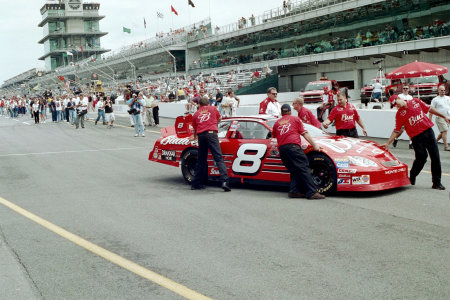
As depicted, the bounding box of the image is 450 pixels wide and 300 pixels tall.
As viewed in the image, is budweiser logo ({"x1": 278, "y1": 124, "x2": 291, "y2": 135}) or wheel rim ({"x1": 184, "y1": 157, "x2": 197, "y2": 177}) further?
wheel rim ({"x1": 184, "y1": 157, "x2": 197, "y2": 177})

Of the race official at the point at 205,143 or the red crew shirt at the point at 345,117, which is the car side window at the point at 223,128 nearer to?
the race official at the point at 205,143

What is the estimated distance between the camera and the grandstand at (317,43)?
39.7 metres

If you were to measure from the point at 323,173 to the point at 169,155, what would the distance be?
342 centimetres

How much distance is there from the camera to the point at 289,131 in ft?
28.0

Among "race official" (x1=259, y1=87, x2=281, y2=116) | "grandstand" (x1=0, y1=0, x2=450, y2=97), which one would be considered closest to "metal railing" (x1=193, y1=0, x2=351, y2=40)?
"grandstand" (x1=0, y1=0, x2=450, y2=97)

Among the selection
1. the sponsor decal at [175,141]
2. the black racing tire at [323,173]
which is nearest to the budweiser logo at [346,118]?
the black racing tire at [323,173]

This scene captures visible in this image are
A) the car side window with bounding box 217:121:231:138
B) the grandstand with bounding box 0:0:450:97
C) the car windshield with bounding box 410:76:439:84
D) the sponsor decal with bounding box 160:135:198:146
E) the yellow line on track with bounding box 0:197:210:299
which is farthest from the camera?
the grandstand with bounding box 0:0:450:97

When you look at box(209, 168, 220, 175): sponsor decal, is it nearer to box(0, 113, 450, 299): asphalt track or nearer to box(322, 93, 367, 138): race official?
box(0, 113, 450, 299): asphalt track

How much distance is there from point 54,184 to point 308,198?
5263 mm

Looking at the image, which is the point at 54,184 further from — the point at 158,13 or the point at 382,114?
the point at 158,13

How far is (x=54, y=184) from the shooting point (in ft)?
35.2

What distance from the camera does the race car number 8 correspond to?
30.4 ft

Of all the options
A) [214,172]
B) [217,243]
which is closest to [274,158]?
[214,172]

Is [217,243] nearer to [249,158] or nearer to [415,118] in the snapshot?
[249,158]
